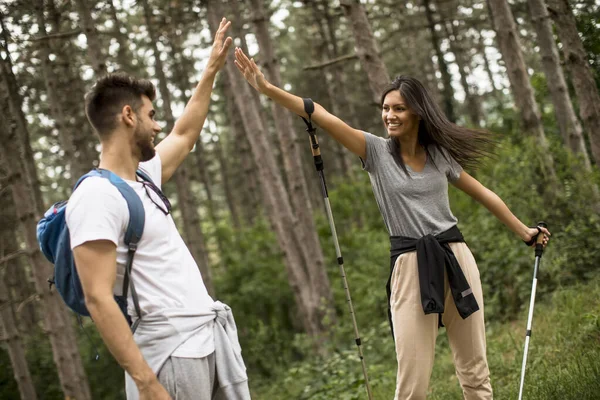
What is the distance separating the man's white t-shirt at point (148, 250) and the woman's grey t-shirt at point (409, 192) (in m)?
1.63

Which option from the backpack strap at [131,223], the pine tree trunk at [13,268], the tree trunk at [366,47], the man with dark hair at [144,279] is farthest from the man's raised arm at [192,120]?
the pine tree trunk at [13,268]

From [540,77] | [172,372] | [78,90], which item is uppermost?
[78,90]

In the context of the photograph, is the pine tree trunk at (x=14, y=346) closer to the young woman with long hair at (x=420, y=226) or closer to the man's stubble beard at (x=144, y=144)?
the young woman with long hair at (x=420, y=226)

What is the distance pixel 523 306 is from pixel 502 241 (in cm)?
146

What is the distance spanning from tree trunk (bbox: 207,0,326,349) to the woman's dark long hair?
28.8 feet

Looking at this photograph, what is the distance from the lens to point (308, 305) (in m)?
14.1

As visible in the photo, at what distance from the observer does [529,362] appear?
657 cm

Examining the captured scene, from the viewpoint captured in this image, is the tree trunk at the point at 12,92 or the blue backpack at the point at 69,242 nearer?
the blue backpack at the point at 69,242

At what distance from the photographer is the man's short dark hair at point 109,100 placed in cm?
308

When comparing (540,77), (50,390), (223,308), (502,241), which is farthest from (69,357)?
(540,77)

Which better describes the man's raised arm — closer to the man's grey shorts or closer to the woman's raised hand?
the woman's raised hand

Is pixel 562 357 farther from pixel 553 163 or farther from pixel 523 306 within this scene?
pixel 553 163

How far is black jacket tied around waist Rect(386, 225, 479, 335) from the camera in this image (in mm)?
4156

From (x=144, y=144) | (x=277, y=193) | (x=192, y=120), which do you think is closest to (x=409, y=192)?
(x=192, y=120)
